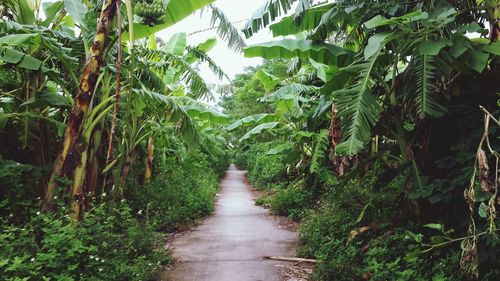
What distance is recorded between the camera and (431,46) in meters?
3.37

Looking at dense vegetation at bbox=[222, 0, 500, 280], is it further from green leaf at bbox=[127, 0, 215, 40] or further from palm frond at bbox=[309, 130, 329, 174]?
palm frond at bbox=[309, 130, 329, 174]

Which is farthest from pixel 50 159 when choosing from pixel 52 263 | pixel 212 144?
pixel 212 144

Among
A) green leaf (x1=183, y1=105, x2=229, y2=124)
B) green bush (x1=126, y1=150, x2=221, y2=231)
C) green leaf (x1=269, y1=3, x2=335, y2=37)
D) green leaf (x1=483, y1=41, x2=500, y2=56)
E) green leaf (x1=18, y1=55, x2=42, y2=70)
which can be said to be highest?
green leaf (x1=269, y1=3, x2=335, y2=37)

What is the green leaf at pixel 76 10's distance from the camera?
460 cm

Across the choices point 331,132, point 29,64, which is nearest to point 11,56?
point 29,64

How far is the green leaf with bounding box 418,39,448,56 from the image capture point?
3289 mm

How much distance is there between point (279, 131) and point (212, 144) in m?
2.24

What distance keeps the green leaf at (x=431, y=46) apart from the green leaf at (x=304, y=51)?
1.63m

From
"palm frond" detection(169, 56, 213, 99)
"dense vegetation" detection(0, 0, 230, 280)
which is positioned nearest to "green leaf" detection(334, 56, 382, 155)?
"dense vegetation" detection(0, 0, 230, 280)

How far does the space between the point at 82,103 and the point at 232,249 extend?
3143mm

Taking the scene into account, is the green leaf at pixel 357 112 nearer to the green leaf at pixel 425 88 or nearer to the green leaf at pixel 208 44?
the green leaf at pixel 425 88

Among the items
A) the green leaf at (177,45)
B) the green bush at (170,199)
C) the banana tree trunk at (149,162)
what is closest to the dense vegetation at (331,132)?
the green bush at (170,199)

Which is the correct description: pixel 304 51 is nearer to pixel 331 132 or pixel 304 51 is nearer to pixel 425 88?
pixel 331 132

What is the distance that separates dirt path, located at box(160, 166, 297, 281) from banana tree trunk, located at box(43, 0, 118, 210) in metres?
1.70
